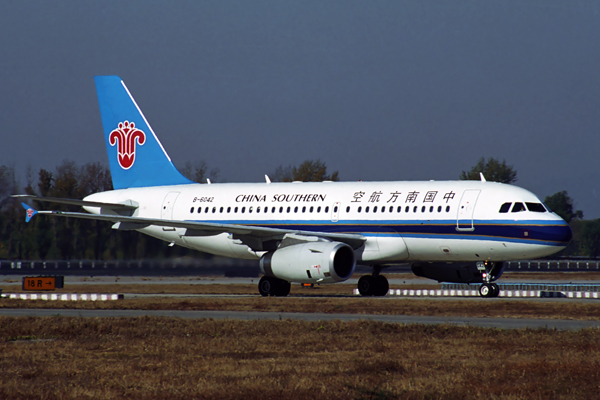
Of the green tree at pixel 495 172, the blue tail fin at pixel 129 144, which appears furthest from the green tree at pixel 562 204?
the blue tail fin at pixel 129 144

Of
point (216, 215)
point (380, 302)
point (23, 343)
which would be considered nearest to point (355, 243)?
point (380, 302)

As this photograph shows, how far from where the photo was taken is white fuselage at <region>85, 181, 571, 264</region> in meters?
28.7

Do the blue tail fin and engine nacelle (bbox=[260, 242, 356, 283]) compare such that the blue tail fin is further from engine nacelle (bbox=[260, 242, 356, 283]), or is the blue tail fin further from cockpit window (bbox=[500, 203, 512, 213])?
cockpit window (bbox=[500, 203, 512, 213])

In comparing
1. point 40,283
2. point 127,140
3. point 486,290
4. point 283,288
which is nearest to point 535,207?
point 486,290

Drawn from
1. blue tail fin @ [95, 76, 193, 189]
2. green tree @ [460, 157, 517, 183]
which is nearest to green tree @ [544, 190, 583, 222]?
green tree @ [460, 157, 517, 183]

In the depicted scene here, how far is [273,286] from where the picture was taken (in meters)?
32.0

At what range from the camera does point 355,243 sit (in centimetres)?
3091

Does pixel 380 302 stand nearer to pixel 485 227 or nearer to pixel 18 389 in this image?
pixel 485 227

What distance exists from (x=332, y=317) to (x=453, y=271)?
12077 mm

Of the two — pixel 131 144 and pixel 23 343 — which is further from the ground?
pixel 131 144

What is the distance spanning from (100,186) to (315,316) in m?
38.9

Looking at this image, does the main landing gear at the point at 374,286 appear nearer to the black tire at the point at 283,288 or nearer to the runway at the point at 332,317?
the black tire at the point at 283,288

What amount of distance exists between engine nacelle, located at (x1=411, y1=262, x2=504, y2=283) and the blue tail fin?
485 inches

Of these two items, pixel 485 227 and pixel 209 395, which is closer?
pixel 209 395
